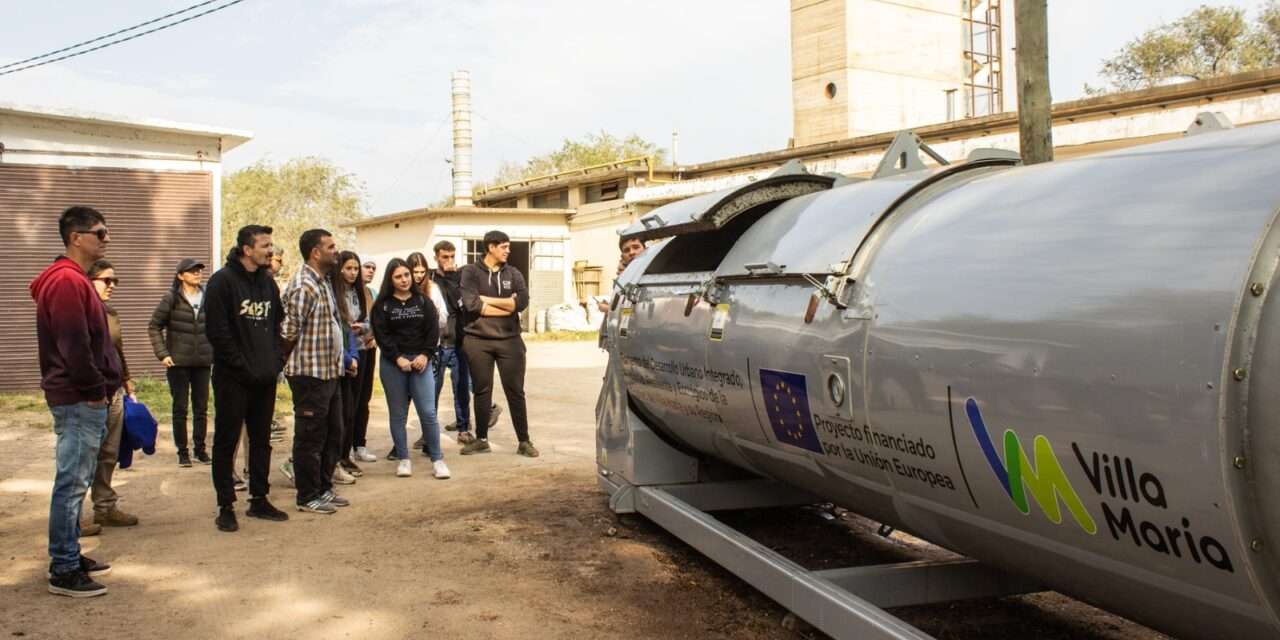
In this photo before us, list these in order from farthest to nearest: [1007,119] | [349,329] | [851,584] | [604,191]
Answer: [604,191] < [1007,119] < [349,329] < [851,584]

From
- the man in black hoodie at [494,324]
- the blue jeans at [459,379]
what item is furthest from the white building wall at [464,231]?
the man in black hoodie at [494,324]

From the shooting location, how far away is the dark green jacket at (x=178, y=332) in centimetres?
870

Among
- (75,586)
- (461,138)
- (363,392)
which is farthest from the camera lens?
(461,138)

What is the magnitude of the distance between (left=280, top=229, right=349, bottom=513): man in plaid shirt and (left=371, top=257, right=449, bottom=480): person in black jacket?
0.92 m

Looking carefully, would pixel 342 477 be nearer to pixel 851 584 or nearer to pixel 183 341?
pixel 183 341

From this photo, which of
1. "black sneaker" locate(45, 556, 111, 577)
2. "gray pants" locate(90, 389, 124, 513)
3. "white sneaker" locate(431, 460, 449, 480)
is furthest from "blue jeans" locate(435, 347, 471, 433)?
"black sneaker" locate(45, 556, 111, 577)

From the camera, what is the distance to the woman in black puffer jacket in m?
8.70

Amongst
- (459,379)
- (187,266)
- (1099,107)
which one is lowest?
(459,379)

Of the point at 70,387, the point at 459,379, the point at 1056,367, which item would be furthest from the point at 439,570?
the point at 459,379

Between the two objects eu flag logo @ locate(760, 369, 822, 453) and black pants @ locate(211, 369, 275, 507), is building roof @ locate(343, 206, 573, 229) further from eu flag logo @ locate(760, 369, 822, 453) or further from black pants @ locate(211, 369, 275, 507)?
eu flag logo @ locate(760, 369, 822, 453)

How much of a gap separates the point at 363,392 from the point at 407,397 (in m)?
0.78

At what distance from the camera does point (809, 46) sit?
35.0m

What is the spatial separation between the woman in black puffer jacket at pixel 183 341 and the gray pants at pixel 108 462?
81.1 inches

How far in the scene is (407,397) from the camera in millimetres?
8227
